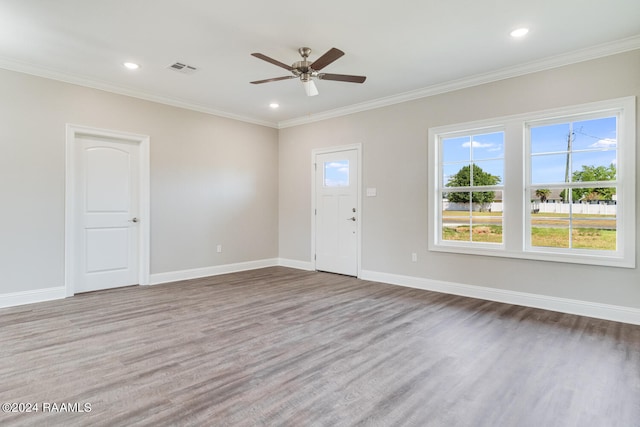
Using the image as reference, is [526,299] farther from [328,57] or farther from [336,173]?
[328,57]

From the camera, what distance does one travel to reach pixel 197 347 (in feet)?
9.23

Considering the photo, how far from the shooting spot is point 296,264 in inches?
258

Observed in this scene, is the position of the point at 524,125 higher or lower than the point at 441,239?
higher

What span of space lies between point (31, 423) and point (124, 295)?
9.17 feet

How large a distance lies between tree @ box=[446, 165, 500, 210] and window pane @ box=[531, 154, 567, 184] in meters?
0.41

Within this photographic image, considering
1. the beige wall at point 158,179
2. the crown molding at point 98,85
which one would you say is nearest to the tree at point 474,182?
the beige wall at point 158,179

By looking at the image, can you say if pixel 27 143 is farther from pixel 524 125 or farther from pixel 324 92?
pixel 524 125

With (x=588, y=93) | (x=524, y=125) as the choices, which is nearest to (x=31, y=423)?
(x=524, y=125)

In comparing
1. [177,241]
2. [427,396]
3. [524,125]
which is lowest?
[427,396]

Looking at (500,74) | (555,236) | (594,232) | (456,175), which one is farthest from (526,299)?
(500,74)

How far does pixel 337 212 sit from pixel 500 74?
309 cm

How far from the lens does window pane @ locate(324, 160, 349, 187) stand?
5.82 meters

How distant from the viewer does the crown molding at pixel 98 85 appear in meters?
3.89

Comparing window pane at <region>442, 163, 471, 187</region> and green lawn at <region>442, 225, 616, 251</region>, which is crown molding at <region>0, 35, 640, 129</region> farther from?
green lawn at <region>442, 225, 616, 251</region>
